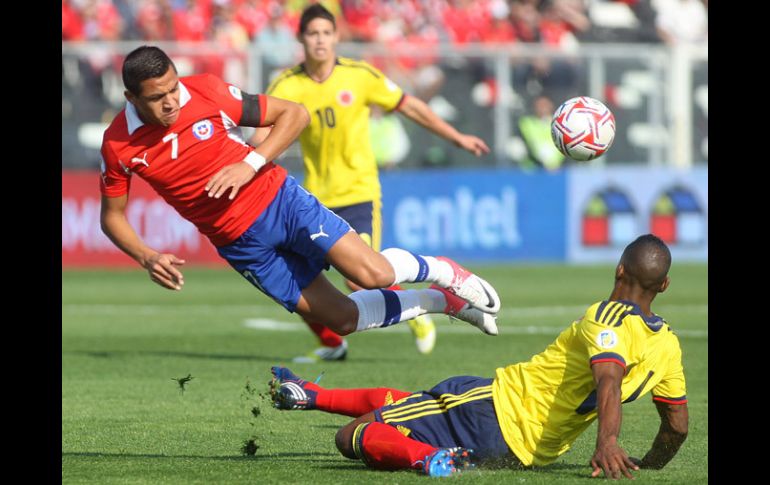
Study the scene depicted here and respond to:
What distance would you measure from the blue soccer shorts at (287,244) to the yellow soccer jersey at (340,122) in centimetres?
325

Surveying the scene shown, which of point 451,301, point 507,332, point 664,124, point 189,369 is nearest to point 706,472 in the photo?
point 451,301

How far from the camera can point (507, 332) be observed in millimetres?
13312

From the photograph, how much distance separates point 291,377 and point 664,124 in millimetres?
16069

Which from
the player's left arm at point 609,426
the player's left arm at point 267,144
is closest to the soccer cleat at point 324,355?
the player's left arm at point 267,144

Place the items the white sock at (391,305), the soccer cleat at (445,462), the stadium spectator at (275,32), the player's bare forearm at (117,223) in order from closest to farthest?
the soccer cleat at (445,462)
the player's bare forearm at (117,223)
the white sock at (391,305)
the stadium spectator at (275,32)

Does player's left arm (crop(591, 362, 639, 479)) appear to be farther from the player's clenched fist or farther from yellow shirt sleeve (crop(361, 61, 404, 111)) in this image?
yellow shirt sleeve (crop(361, 61, 404, 111))

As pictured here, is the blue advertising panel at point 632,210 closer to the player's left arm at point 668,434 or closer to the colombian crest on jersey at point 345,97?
the colombian crest on jersey at point 345,97

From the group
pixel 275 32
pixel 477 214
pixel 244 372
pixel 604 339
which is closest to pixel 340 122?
pixel 244 372

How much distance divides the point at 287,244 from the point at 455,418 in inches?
74.1

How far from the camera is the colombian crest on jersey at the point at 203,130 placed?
24.7 feet

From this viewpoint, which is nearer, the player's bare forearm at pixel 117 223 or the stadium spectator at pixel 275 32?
the player's bare forearm at pixel 117 223

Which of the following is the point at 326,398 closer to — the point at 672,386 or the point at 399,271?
Answer: the point at 399,271

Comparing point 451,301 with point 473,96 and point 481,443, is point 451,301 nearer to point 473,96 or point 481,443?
point 481,443

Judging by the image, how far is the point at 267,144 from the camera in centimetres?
768
